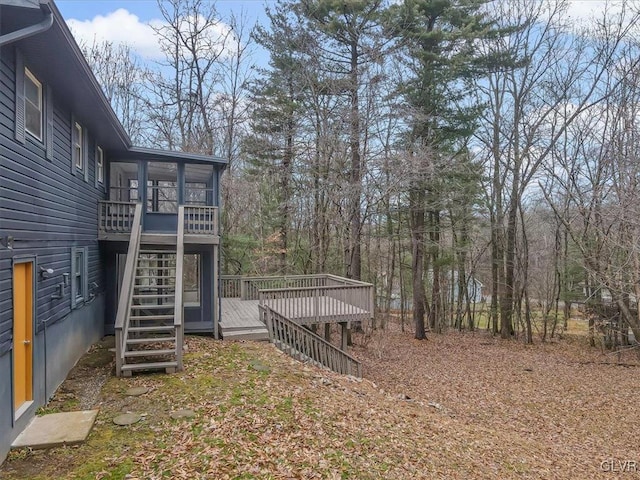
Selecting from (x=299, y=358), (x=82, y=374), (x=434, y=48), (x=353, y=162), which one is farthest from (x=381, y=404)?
(x=434, y=48)

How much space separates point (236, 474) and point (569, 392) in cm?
1005

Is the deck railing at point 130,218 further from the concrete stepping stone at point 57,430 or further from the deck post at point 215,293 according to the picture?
the concrete stepping stone at point 57,430

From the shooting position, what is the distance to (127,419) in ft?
18.0

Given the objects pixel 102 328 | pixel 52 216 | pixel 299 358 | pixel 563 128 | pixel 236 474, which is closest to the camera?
pixel 236 474

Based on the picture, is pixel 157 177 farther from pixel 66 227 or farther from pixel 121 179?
pixel 66 227

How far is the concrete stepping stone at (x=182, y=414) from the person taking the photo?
555 centimetres

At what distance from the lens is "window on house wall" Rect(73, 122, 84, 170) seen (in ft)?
26.0

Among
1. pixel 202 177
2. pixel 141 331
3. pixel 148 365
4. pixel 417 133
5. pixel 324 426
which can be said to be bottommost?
pixel 324 426

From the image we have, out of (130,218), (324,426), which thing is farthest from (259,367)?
(130,218)

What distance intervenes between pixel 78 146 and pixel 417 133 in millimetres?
12297

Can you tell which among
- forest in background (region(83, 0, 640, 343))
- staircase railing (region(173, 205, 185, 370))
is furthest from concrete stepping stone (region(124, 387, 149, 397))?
forest in background (region(83, 0, 640, 343))

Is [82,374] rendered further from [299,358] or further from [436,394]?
[436,394]

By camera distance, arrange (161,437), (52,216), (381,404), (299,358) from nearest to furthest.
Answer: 1. (161,437)
2. (52,216)
3. (381,404)
4. (299,358)

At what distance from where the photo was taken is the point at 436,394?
10344 millimetres
